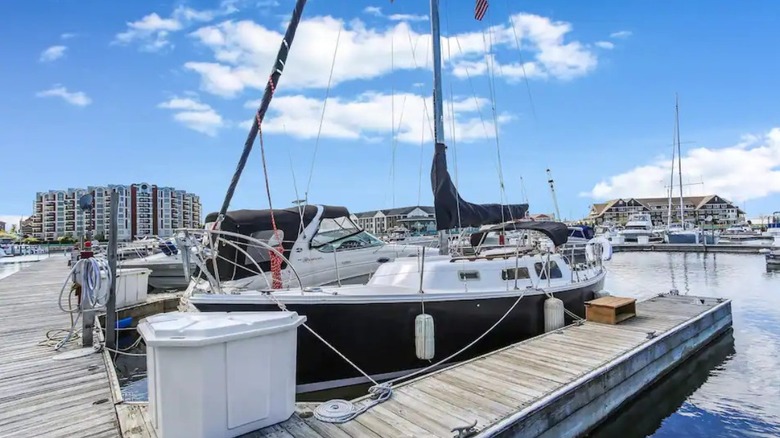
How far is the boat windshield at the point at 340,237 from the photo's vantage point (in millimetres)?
10266

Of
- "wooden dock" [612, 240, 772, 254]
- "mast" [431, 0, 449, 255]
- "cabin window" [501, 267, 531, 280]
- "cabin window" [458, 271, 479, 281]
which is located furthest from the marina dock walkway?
"wooden dock" [612, 240, 772, 254]

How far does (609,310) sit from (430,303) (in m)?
4.30

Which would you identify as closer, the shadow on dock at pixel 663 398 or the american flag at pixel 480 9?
the shadow on dock at pixel 663 398

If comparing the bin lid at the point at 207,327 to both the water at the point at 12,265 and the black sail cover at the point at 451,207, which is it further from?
the water at the point at 12,265

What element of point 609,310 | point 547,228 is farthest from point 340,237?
point 609,310

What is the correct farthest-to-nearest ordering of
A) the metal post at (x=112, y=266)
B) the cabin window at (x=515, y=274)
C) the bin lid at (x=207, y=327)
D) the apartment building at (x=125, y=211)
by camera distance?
the apartment building at (x=125, y=211) → the cabin window at (x=515, y=274) → the metal post at (x=112, y=266) → the bin lid at (x=207, y=327)

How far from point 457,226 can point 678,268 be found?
83.3 feet

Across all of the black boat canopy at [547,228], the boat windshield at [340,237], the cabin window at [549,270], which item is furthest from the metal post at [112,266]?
the cabin window at [549,270]

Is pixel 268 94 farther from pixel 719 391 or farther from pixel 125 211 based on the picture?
pixel 125 211

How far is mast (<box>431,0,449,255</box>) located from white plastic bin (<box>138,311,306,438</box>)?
6.29 m

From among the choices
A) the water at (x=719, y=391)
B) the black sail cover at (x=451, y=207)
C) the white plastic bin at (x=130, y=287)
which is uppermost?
the black sail cover at (x=451, y=207)

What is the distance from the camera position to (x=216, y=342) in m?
3.65

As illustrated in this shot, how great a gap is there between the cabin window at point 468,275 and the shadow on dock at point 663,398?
2.96 metres

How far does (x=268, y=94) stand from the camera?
9000mm
